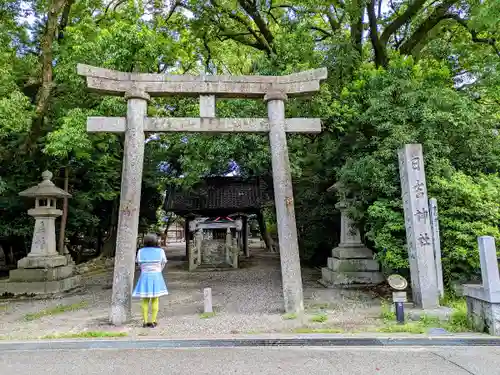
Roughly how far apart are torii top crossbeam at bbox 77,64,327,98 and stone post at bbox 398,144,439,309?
2.66 metres

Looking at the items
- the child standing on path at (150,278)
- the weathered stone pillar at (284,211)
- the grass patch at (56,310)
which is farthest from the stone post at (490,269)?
the grass patch at (56,310)

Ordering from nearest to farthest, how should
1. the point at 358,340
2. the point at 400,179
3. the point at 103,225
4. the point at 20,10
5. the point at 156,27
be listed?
1. the point at 358,340
2. the point at 400,179
3. the point at 20,10
4. the point at 156,27
5. the point at 103,225

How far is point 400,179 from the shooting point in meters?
8.12

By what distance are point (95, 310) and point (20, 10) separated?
10.5 metres

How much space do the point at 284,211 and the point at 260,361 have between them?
3.36 m

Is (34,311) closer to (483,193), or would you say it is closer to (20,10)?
(20,10)

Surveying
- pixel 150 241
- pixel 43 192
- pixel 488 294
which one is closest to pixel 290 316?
pixel 150 241

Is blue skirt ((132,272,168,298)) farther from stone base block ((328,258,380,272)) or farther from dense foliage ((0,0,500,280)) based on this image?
stone base block ((328,258,380,272))

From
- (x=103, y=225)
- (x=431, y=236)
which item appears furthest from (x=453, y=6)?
(x=103, y=225)

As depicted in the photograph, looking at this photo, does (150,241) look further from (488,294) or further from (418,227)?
(488,294)

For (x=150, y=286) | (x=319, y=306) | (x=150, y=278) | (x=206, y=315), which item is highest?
(x=150, y=278)

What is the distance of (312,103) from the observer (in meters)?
10.4

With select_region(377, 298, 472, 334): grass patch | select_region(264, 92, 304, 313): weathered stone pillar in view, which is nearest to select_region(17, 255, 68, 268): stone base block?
select_region(264, 92, 304, 313): weathered stone pillar

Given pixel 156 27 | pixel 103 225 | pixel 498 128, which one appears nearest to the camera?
pixel 498 128
